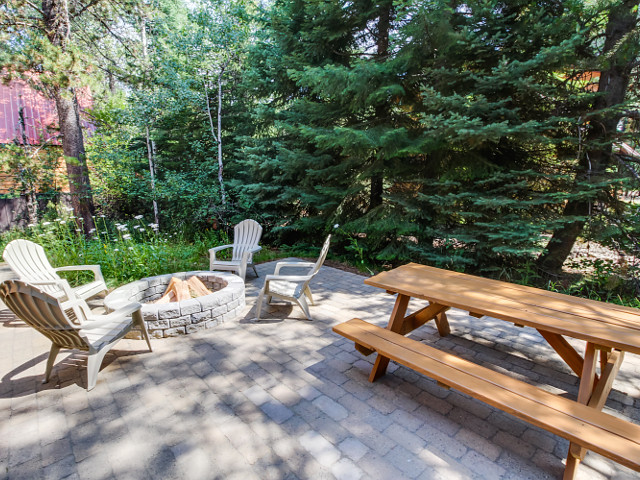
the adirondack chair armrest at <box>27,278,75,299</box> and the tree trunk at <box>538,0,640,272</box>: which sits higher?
the tree trunk at <box>538,0,640,272</box>

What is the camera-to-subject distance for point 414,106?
16.4 ft

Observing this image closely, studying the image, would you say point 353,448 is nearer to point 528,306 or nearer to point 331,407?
point 331,407

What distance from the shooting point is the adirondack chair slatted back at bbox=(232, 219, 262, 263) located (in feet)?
16.5

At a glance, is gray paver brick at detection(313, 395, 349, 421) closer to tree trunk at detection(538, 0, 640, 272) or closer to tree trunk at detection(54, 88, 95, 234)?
tree trunk at detection(538, 0, 640, 272)

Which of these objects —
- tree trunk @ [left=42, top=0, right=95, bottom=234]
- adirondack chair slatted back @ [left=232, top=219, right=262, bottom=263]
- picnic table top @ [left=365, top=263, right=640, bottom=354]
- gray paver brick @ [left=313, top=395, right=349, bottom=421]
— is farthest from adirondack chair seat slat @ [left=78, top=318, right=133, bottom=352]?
tree trunk @ [left=42, top=0, right=95, bottom=234]

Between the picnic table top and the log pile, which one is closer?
the picnic table top

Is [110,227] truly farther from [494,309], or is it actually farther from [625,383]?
[625,383]

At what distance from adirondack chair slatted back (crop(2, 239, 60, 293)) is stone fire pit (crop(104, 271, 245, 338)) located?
92 centimetres

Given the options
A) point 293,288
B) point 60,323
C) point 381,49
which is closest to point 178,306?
point 60,323

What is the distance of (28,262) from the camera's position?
11.3ft

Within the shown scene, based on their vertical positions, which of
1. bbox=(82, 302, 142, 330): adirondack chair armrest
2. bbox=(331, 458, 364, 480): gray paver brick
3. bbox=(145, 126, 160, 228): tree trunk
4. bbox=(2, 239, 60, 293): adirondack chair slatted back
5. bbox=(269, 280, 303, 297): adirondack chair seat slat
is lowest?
bbox=(331, 458, 364, 480): gray paver brick

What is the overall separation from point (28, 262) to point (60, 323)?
2.08 meters

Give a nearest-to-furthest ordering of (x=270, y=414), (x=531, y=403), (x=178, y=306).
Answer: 1. (x=531, y=403)
2. (x=270, y=414)
3. (x=178, y=306)

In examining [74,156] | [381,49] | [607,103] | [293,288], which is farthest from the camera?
[74,156]
